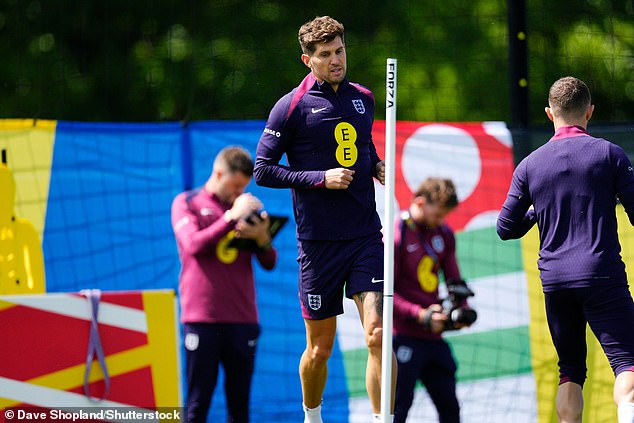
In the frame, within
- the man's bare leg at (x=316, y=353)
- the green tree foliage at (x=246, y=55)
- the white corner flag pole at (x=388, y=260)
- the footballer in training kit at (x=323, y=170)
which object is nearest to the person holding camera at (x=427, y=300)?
the man's bare leg at (x=316, y=353)

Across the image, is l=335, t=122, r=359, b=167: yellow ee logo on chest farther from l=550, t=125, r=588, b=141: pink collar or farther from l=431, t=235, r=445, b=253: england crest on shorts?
l=431, t=235, r=445, b=253: england crest on shorts

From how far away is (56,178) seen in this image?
353 inches

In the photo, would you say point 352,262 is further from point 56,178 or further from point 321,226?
point 56,178

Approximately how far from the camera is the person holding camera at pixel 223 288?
8.11 metres

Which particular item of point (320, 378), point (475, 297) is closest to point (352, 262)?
point (320, 378)

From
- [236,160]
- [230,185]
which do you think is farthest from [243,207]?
[236,160]

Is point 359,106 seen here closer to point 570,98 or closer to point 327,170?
point 327,170

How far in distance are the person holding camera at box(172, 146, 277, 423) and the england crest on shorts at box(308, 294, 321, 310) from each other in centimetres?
162

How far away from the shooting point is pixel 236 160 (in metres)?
8.23

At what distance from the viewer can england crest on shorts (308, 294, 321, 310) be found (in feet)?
21.4

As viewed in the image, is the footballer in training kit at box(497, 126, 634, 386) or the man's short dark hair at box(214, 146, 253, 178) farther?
the man's short dark hair at box(214, 146, 253, 178)

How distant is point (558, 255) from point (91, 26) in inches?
327

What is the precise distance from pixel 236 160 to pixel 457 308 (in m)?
1.83

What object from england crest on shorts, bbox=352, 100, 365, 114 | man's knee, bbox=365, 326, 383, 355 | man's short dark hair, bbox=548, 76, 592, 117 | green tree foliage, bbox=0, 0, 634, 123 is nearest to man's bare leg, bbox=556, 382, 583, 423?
man's knee, bbox=365, 326, 383, 355
